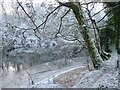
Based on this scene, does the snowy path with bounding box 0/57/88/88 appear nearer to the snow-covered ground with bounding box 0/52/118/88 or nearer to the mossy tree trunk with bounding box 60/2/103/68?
the snow-covered ground with bounding box 0/52/118/88

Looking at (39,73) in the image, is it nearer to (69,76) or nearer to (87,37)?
(69,76)

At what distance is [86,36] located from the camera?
2.79 metres

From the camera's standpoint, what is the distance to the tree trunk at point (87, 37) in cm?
267

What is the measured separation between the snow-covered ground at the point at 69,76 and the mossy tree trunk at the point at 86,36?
91 millimetres

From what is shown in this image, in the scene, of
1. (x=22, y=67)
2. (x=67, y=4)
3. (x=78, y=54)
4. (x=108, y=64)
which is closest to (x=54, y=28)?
(x=67, y=4)

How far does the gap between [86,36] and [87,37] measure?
2 cm

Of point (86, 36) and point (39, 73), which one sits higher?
point (86, 36)

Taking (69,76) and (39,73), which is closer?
→ (69,76)

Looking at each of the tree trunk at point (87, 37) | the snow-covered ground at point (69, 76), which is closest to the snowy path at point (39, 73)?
the snow-covered ground at point (69, 76)

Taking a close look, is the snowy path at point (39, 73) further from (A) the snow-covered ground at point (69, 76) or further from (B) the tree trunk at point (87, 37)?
(B) the tree trunk at point (87, 37)

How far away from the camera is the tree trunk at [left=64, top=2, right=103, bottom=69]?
8.75ft

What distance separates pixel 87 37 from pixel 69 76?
45 cm

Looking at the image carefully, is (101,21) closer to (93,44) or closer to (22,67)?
(93,44)

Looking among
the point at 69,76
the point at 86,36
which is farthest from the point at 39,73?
the point at 86,36
